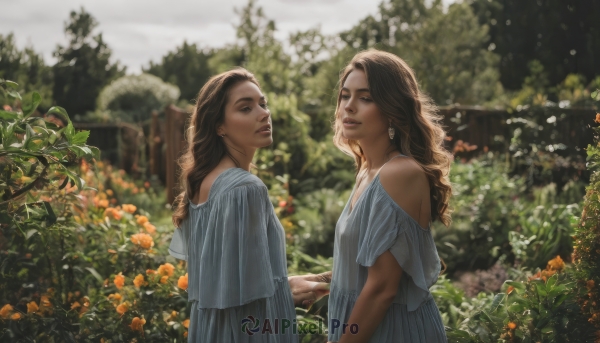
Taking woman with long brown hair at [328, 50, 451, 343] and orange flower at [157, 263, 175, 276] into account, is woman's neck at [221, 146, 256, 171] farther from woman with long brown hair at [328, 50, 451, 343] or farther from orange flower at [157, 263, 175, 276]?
orange flower at [157, 263, 175, 276]

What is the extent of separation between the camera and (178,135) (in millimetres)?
9164

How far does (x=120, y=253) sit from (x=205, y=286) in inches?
69.8

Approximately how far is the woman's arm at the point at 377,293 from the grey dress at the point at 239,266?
13.4 inches

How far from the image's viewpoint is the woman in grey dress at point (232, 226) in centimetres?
220

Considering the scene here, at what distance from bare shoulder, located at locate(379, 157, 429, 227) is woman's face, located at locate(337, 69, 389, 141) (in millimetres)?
161

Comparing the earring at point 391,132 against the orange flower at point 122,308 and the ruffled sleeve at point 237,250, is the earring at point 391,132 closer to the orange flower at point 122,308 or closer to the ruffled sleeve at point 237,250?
the ruffled sleeve at point 237,250

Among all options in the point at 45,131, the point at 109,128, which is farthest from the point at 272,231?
the point at 109,128

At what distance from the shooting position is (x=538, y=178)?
7848 mm

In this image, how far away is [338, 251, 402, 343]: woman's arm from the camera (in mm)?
2037

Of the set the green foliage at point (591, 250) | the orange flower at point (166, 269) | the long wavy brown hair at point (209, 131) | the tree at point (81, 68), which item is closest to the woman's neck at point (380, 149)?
the long wavy brown hair at point (209, 131)

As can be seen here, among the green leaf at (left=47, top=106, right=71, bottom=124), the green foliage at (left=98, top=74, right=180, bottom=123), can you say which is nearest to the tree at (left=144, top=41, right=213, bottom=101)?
the green foliage at (left=98, top=74, right=180, bottom=123)

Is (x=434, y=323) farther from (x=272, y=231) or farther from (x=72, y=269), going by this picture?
(x=72, y=269)

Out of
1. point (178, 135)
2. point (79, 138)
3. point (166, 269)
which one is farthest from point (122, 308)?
point (178, 135)

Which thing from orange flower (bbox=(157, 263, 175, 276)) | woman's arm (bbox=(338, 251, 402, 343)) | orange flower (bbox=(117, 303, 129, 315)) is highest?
woman's arm (bbox=(338, 251, 402, 343))
